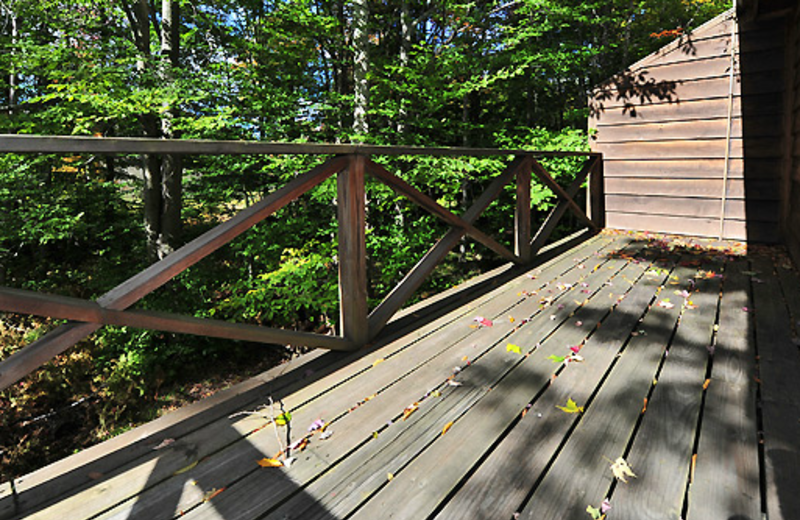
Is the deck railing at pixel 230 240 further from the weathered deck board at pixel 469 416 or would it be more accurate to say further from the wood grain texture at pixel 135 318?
the weathered deck board at pixel 469 416

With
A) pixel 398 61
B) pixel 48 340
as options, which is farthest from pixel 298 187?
pixel 398 61

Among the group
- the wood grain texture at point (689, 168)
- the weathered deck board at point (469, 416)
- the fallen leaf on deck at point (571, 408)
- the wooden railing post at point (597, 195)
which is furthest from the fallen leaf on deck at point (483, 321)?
the wood grain texture at point (689, 168)

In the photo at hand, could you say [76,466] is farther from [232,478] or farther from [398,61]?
[398,61]

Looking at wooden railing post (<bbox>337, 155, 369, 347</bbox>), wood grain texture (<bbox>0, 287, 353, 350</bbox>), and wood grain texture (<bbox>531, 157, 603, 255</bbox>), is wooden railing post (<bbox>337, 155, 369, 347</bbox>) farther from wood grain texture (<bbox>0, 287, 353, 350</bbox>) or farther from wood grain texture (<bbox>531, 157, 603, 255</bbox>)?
wood grain texture (<bbox>531, 157, 603, 255</bbox>)

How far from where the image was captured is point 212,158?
600 cm

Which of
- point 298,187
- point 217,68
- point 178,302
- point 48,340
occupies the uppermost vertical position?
point 217,68

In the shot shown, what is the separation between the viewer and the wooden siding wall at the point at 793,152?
3319 millimetres

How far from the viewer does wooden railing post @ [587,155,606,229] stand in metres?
5.09

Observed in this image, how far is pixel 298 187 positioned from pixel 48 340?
3.01ft

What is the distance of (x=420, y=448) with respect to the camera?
1.25 m

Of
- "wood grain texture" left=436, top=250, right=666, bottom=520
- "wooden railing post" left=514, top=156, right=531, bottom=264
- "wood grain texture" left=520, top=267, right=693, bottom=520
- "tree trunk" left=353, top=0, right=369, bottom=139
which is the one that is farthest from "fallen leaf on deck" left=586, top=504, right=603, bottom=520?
"tree trunk" left=353, top=0, right=369, bottom=139

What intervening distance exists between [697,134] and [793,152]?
106cm

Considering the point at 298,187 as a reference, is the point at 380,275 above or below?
below

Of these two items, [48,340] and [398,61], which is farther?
[398,61]
